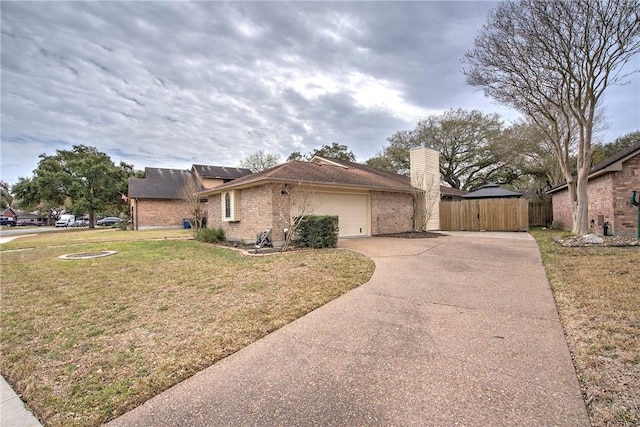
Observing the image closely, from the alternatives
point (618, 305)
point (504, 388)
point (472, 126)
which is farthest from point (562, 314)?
point (472, 126)

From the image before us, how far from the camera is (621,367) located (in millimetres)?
2635

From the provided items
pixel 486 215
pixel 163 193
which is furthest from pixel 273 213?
pixel 163 193

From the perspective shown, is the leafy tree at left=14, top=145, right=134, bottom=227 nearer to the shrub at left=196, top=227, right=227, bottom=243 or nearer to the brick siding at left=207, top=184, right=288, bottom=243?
the shrub at left=196, top=227, right=227, bottom=243

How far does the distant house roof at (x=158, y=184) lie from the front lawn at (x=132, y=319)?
1986cm

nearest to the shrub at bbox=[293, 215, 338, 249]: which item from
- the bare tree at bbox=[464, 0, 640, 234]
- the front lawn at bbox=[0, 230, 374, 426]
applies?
the front lawn at bbox=[0, 230, 374, 426]

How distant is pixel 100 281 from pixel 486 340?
6962 millimetres

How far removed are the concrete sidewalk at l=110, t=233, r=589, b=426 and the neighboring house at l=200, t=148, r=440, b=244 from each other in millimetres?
6678

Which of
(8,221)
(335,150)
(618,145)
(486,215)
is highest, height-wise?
(335,150)

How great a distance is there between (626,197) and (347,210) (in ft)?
33.1

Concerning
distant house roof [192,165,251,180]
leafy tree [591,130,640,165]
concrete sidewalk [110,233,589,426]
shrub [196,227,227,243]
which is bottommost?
concrete sidewalk [110,233,589,426]

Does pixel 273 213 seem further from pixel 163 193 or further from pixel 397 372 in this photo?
pixel 163 193

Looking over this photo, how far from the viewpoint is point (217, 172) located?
99.4 feet

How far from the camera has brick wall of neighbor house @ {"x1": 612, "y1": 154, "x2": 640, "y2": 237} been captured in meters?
10.7

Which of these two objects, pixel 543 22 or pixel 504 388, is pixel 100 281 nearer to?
pixel 504 388
